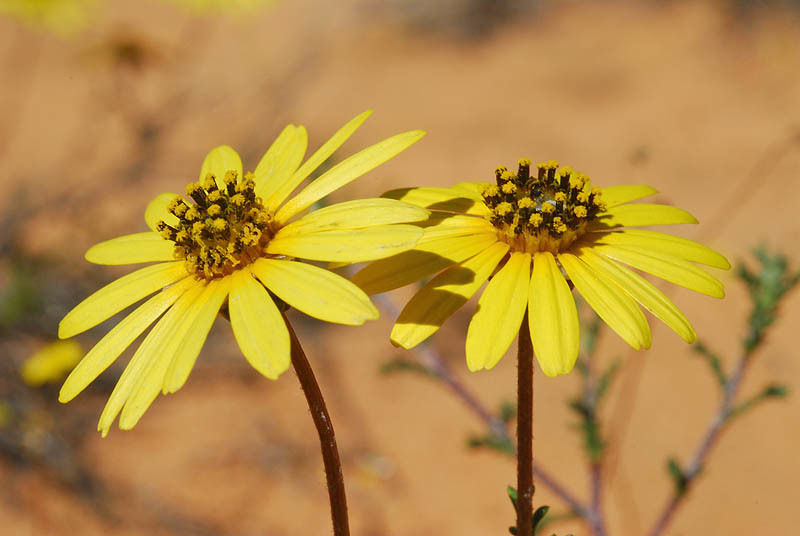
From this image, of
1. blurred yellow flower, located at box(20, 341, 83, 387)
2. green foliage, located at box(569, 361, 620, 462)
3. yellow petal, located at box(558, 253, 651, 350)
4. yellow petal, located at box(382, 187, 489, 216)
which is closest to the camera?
yellow petal, located at box(558, 253, 651, 350)

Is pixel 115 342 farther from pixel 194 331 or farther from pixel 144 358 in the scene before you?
pixel 194 331

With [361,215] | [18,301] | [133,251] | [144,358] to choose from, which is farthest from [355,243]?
[18,301]

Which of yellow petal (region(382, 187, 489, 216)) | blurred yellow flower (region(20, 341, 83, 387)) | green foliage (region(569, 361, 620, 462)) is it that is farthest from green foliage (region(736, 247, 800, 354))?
blurred yellow flower (region(20, 341, 83, 387))

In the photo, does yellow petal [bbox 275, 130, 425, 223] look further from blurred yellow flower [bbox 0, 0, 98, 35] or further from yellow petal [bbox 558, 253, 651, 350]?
blurred yellow flower [bbox 0, 0, 98, 35]

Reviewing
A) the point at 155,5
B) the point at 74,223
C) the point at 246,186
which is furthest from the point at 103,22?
the point at 246,186

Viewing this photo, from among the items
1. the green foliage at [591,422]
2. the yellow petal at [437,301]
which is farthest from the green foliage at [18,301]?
the yellow petal at [437,301]

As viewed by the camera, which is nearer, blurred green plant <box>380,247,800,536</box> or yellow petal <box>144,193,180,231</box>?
yellow petal <box>144,193,180,231</box>
